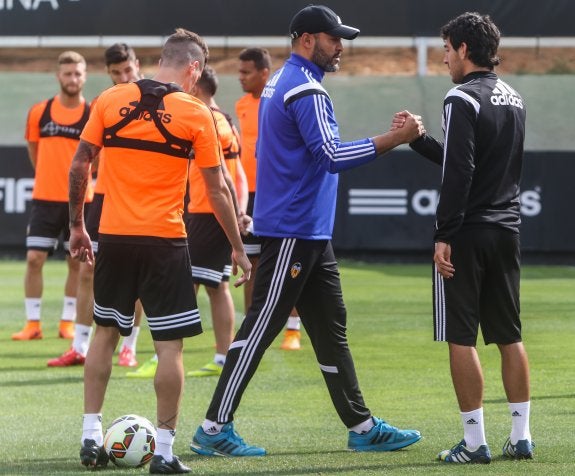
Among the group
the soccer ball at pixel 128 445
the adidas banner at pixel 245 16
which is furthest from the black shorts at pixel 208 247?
the adidas banner at pixel 245 16

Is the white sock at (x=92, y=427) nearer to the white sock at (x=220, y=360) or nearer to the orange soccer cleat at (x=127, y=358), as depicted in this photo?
the white sock at (x=220, y=360)

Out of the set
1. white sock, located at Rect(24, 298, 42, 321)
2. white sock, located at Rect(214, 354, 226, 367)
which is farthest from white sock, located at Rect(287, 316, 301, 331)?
white sock, located at Rect(24, 298, 42, 321)

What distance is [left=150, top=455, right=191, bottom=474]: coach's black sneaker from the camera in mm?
6066

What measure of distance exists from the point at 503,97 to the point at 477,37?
0.33 meters

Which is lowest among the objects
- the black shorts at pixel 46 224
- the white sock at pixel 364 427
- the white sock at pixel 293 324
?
the white sock at pixel 293 324

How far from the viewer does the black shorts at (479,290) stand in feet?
20.9

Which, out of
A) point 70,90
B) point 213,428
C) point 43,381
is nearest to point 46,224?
point 70,90

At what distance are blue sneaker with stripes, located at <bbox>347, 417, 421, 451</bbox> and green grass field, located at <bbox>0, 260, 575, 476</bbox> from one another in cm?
6

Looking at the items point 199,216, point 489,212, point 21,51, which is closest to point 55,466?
point 489,212

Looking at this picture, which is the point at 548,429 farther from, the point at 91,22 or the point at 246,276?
the point at 91,22

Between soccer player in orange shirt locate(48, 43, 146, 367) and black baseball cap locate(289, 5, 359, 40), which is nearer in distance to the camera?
black baseball cap locate(289, 5, 359, 40)

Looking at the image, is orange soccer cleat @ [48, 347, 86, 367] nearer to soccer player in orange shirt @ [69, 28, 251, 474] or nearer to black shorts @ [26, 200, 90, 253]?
black shorts @ [26, 200, 90, 253]

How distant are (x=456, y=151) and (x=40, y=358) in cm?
544

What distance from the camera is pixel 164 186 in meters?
6.17
